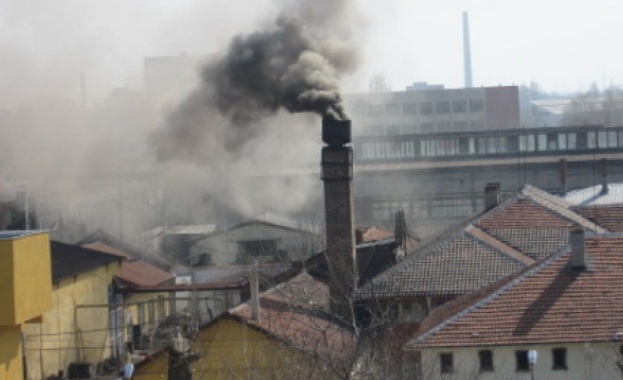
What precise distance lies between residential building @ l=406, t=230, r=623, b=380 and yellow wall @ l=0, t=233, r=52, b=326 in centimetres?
595

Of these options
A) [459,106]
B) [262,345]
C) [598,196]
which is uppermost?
[459,106]

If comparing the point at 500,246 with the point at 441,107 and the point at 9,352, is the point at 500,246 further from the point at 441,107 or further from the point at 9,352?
the point at 441,107

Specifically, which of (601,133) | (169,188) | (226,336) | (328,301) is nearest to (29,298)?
(226,336)

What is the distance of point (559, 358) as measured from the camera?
60.0 ft

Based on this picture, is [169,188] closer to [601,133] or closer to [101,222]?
[101,222]

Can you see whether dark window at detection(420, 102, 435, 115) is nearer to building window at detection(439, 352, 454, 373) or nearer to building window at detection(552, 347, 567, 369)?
building window at detection(552, 347, 567, 369)

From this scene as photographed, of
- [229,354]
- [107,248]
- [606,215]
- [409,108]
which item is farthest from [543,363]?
[409,108]

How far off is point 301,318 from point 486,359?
367 centimetres

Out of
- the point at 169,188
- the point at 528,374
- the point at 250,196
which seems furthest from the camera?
the point at 250,196

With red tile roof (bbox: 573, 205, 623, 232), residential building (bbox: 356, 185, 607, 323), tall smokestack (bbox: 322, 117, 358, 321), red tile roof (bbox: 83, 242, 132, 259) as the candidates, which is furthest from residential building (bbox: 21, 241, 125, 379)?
red tile roof (bbox: 573, 205, 623, 232)

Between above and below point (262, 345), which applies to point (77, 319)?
below

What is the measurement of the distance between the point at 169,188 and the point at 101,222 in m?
4.09

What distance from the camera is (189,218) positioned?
1890 inches

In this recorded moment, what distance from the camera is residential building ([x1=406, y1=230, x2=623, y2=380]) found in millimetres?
18109
